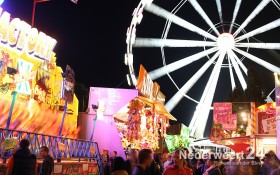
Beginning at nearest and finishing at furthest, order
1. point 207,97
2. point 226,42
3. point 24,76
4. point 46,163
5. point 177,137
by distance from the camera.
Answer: point 46,163 < point 24,76 < point 207,97 < point 226,42 < point 177,137

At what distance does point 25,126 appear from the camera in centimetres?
1623

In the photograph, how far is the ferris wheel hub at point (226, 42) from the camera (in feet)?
99.9

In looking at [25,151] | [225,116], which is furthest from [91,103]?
[25,151]

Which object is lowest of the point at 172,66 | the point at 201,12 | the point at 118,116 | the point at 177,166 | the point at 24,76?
the point at 177,166

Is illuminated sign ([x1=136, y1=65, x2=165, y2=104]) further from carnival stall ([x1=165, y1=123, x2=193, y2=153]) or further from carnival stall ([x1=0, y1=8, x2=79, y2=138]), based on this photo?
carnival stall ([x1=165, y1=123, x2=193, y2=153])

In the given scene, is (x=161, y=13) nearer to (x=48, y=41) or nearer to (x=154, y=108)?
(x=154, y=108)

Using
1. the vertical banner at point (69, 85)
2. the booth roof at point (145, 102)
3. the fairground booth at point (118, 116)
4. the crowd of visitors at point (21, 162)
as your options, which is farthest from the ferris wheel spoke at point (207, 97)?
the crowd of visitors at point (21, 162)

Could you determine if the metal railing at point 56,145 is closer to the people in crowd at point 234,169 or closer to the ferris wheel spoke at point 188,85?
the people in crowd at point 234,169

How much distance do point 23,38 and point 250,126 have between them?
17.1 meters

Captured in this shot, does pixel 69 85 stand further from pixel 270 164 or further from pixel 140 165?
pixel 140 165

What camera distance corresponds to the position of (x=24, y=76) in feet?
49.7

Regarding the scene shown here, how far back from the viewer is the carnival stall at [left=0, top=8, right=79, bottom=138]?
47.1 feet

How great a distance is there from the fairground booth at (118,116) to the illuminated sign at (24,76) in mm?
4436

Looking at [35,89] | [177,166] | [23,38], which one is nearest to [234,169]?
[177,166]
